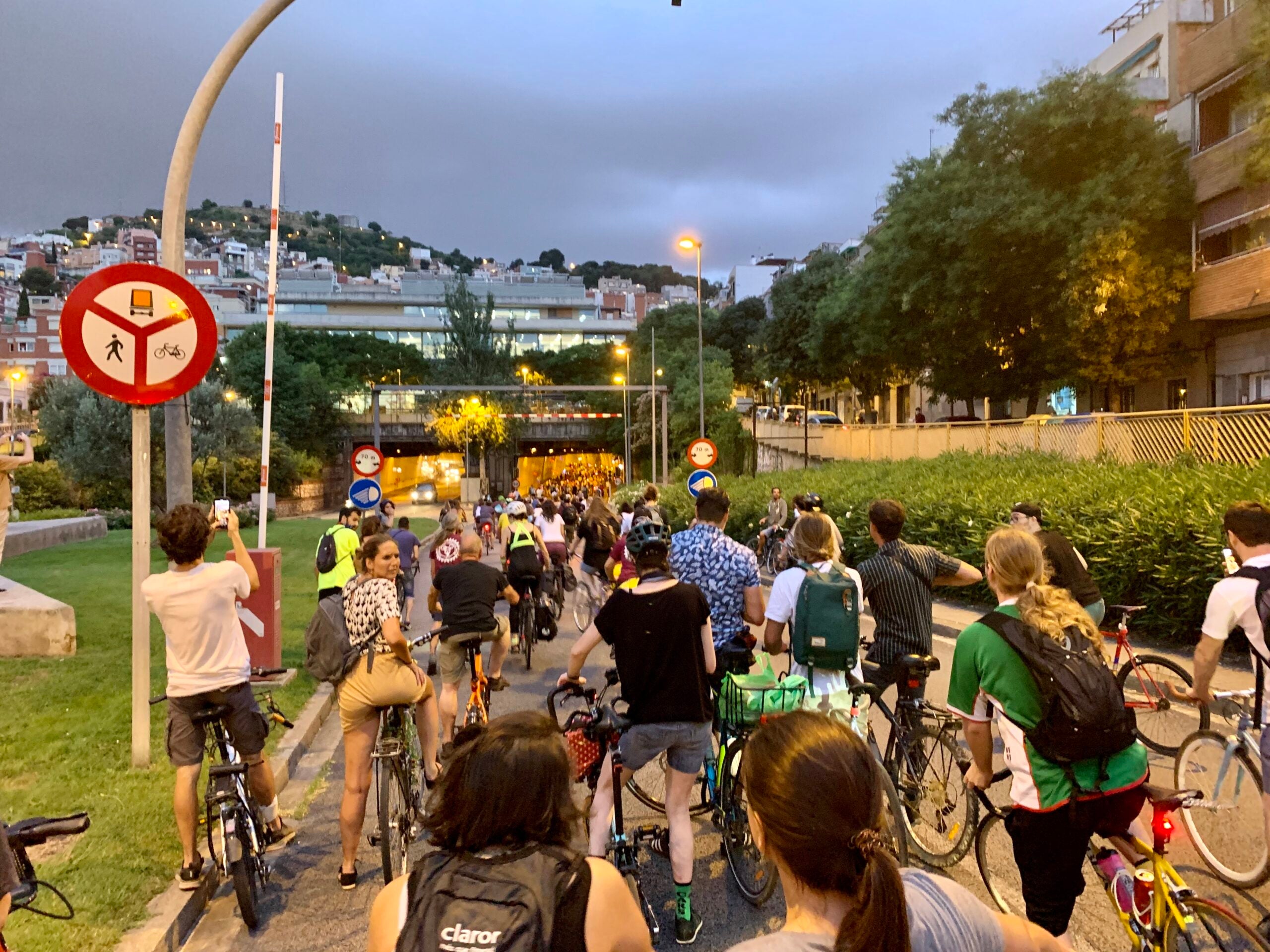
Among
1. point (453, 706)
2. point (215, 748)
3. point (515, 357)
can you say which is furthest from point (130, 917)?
point (515, 357)

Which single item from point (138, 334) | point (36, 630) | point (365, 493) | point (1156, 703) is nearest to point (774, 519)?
point (365, 493)

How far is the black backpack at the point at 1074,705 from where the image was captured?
278 cm

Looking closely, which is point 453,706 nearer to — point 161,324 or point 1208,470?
point 161,324

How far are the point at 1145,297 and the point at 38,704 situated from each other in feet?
86.0

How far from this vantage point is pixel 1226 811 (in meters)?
4.45

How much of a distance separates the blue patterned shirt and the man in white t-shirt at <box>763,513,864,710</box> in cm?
24

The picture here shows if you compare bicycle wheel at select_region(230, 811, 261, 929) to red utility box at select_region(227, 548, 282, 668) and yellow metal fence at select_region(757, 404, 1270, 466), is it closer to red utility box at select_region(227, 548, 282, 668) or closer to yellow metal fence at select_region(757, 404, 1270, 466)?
red utility box at select_region(227, 548, 282, 668)

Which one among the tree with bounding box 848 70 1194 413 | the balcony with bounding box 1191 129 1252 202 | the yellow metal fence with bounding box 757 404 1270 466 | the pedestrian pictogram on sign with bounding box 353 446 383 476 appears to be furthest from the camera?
the tree with bounding box 848 70 1194 413

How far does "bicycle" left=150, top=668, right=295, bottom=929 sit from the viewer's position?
4227mm

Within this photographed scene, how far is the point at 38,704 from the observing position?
7.85 metres

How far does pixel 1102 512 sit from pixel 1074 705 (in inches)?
384

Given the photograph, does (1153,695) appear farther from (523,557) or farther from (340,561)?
(340,561)

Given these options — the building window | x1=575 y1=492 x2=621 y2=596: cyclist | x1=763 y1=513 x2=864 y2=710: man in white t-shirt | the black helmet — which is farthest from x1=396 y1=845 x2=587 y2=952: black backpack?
the building window

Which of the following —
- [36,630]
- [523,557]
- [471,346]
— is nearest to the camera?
[36,630]
